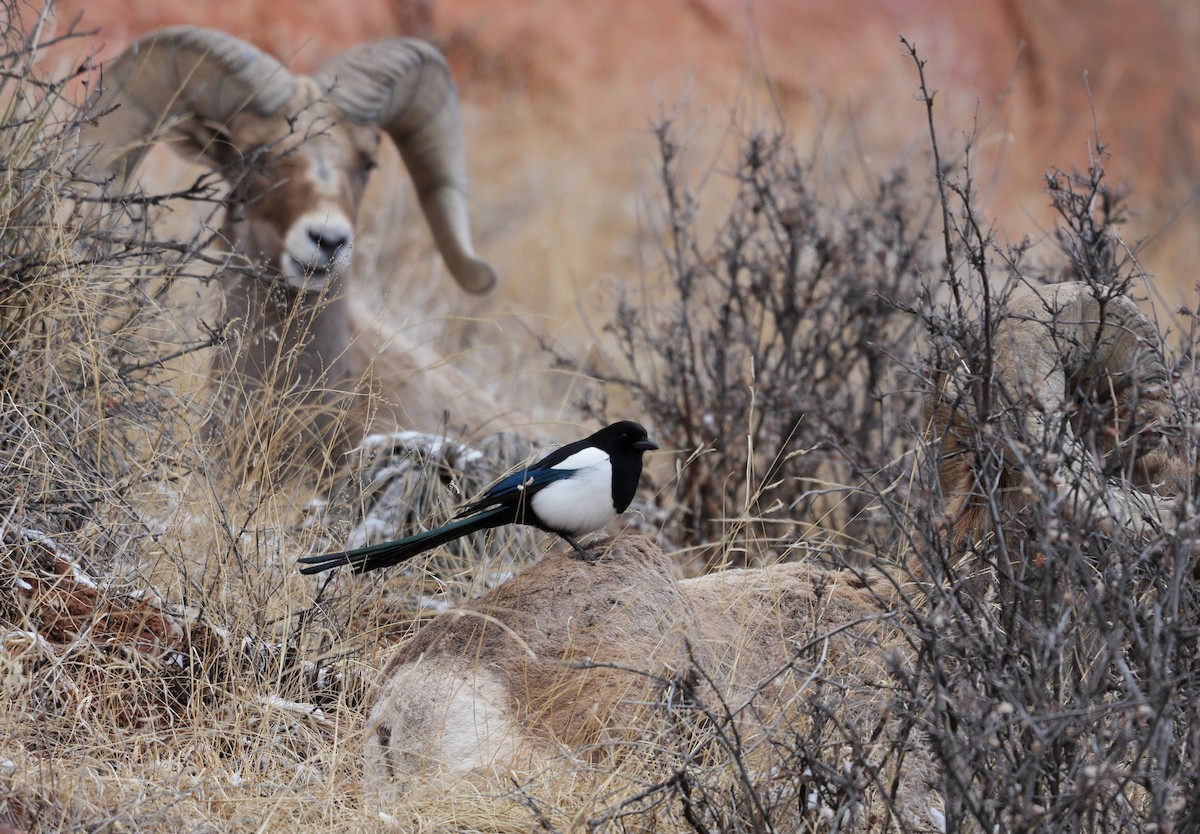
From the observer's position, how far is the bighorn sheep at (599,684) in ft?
9.45

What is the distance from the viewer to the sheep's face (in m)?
5.21

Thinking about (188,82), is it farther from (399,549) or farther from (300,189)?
(399,549)

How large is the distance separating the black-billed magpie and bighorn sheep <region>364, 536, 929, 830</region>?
205mm

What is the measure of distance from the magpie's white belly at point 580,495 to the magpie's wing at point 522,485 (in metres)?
0.02

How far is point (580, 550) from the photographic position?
3258mm

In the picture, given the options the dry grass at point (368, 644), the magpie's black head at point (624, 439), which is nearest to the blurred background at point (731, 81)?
the dry grass at point (368, 644)

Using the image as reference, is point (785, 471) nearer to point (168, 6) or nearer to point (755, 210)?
point (755, 210)

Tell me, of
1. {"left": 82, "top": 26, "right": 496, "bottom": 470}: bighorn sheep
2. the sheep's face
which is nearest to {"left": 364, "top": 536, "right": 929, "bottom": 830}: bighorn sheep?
{"left": 82, "top": 26, "right": 496, "bottom": 470}: bighorn sheep

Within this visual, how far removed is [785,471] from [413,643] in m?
2.67

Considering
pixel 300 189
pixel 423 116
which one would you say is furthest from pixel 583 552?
pixel 423 116

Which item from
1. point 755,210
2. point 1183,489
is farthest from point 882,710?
point 755,210

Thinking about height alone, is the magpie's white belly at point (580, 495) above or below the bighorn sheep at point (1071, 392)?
below

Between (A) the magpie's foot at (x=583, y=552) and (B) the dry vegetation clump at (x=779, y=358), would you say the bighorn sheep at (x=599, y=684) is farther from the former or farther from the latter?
(B) the dry vegetation clump at (x=779, y=358)

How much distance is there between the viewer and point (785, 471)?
5633 millimetres
